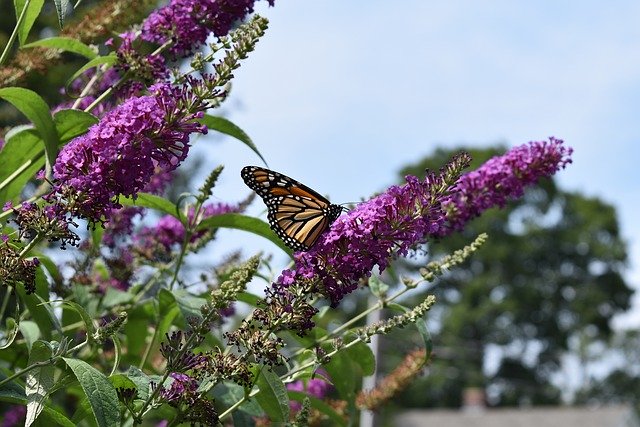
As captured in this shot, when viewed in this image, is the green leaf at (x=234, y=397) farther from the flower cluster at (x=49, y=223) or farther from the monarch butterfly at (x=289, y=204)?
the flower cluster at (x=49, y=223)

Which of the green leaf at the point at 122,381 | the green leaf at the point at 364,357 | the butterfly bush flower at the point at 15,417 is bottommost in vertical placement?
the butterfly bush flower at the point at 15,417

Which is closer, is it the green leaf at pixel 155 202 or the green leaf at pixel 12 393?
the green leaf at pixel 12 393

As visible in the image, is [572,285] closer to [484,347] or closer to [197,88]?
[484,347]

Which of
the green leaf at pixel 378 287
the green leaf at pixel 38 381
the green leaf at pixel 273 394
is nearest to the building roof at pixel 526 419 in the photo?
the green leaf at pixel 378 287

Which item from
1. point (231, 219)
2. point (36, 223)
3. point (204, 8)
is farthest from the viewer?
point (231, 219)

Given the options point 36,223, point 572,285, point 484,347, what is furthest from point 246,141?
point 572,285

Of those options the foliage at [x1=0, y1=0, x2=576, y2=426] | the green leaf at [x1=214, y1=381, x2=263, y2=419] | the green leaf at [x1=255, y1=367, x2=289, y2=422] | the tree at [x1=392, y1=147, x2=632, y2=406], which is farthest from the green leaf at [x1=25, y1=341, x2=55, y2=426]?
the tree at [x1=392, y1=147, x2=632, y2=406]
